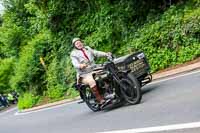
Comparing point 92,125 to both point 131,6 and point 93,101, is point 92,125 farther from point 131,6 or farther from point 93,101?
point 131,6

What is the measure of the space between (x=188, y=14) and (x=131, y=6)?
3675 mm

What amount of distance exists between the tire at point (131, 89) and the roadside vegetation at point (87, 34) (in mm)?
4652

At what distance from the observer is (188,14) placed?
51.1 feet

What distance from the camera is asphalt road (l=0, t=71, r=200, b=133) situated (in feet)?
Answer: 27.4

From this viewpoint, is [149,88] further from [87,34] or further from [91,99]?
[87,34]

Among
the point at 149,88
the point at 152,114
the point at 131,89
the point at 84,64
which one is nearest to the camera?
the point at 152,114

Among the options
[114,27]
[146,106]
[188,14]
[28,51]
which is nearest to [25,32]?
[28,51]

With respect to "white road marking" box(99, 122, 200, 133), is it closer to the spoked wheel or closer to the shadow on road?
the spoked wheel

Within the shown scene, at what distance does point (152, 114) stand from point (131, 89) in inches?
49.1

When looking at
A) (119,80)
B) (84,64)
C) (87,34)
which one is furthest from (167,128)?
(87,34)

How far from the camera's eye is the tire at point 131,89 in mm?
10172

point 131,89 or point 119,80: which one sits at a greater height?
Answer: point 119,80

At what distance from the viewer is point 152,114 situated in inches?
359

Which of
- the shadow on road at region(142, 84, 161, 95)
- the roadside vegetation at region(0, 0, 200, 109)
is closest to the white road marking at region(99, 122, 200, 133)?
the shadow on road at region(142, 84, 161, 95)
